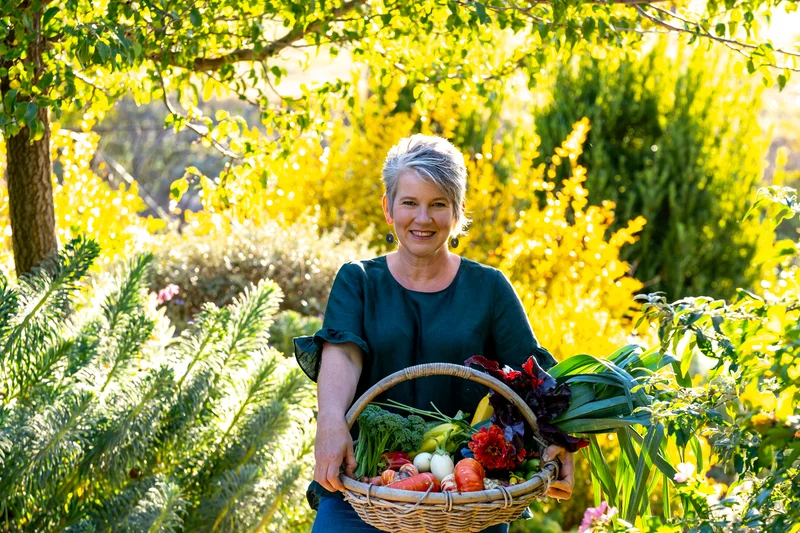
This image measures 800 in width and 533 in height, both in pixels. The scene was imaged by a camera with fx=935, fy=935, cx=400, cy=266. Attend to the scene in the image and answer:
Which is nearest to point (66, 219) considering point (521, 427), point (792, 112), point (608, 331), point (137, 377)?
point (137, 377)

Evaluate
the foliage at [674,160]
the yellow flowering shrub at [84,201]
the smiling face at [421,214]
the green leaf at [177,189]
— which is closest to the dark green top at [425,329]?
the smiling face at [421,214]

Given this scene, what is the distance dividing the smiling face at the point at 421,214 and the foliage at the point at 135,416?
979 mm

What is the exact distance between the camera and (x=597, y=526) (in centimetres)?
166

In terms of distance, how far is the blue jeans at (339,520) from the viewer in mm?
2275

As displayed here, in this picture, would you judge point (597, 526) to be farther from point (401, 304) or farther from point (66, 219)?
point (66, 219)

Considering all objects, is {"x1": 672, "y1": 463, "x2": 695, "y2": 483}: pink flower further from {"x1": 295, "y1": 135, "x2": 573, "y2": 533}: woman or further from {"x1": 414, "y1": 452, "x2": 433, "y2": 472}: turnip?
{"x1": 414, "y1": 452, "x2": 433, "y2": 472}: turnip

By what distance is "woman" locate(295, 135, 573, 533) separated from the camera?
7.70ft

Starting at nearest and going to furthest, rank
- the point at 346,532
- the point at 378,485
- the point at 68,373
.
Result: the point at 378,485 → the point at 346,532 → the point at 68,373

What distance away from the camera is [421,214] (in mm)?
2381

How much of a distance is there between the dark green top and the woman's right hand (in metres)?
0.27

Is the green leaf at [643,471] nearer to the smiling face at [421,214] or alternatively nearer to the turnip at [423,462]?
the turnip at [423,462]

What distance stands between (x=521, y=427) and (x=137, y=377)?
58.0 inches

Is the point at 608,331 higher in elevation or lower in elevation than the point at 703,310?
higher

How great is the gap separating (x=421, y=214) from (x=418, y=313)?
263mm
